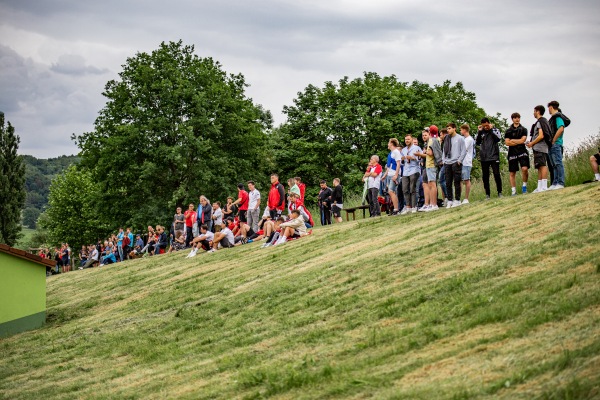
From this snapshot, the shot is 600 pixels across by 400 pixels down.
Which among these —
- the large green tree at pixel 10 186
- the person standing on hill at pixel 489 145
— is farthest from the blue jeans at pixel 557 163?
the large green tree at pixel 10 186

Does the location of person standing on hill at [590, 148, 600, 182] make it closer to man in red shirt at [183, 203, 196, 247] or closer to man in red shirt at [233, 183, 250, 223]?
man in red shirt at [233, 183, 250, 223]

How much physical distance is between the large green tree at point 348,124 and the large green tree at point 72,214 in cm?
2092

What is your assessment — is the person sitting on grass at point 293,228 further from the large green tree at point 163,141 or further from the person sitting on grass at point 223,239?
the large green tree at point 163,141

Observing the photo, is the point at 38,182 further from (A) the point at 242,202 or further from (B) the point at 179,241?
(A) the point at 242,202

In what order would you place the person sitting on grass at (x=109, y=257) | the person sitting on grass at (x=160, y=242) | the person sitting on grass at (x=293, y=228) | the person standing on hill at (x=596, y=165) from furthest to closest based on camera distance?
the person sitting on grass at (x=109, y=257)
the person sitting on grass at (x=160, y=242)
the person sitting on grass at (x=293, y=228)
the person standing on hill at (x=596, y=165)

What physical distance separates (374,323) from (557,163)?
847 centimetres

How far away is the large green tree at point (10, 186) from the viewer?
71312 mm

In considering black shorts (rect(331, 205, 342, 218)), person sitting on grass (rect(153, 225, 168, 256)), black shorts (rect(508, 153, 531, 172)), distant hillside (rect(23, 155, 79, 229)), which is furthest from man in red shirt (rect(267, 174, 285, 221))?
distant hillside (rect(23, 155, 79, 229))

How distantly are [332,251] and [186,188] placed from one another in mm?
28739

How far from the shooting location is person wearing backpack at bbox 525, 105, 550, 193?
16828 millimetres

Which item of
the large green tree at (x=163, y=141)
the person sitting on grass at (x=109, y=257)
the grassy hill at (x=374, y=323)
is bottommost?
the grassy hill at (x=374, y=323)

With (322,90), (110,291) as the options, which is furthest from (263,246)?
(322,90)

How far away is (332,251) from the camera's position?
18.1 meters

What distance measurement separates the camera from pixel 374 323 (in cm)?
1056
